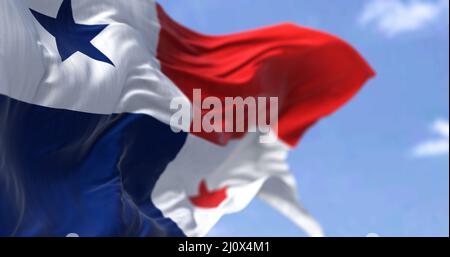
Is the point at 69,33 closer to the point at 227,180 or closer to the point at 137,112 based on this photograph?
the point at 137,112

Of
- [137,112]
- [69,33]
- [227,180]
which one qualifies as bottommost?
[227,180]

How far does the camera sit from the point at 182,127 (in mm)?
11430

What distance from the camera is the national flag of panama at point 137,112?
8047mm

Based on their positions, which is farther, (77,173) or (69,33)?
(69,33)

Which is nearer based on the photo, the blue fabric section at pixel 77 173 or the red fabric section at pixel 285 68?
the blue fabric section at pixel 77 173

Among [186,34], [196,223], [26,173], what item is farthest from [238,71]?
[26,173]

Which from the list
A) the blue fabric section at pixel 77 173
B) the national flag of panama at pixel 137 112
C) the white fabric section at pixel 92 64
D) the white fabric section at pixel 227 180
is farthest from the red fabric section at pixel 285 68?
the blue fabric section at pixel 77 173

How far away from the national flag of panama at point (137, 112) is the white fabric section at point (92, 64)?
0.8 inches

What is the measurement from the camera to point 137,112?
34.6 feet

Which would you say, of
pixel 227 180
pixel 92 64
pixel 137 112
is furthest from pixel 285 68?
pixel 92 64

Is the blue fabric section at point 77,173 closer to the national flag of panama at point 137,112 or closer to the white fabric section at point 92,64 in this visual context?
the national flag of panama at point 137,112

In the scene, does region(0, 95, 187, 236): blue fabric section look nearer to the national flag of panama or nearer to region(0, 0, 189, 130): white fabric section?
the national flag of panama

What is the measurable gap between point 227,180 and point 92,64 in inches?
158

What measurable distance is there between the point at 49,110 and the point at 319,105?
665cm
